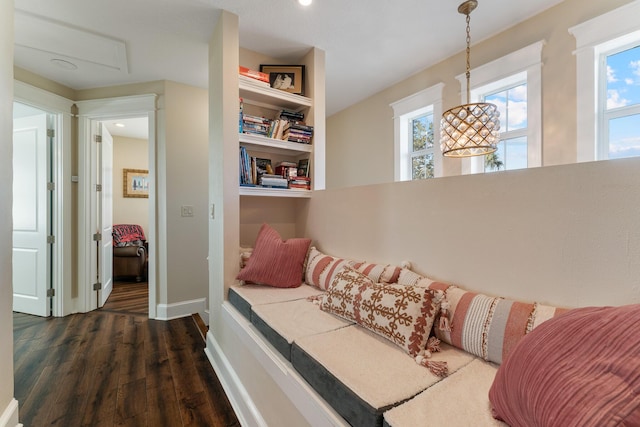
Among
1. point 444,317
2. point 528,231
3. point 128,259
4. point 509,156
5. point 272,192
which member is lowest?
point 128,259

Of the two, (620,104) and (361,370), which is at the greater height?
(620,104)

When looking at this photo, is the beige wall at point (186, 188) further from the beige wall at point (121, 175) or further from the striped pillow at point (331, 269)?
the beige wall at point (121, 175)

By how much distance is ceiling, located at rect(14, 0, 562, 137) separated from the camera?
1961 millimetres

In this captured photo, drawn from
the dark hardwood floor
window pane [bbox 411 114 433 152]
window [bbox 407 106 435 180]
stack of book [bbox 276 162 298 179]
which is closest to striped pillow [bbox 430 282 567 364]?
the dark hardwood floor

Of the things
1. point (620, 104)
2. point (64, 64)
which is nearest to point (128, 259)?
point (64, 64)

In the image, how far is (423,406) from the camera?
0.79m

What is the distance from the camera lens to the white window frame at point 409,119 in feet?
9.53

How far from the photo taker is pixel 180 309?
2996 millimetres

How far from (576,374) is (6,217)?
7.60ft

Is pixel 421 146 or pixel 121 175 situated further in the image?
pixel 121 175

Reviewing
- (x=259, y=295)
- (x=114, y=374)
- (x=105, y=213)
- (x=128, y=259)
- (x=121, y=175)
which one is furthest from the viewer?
(x=121, y=175)

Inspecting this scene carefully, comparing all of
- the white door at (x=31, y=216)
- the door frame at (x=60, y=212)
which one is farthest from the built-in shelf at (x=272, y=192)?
the white door at (x=31, y=216)

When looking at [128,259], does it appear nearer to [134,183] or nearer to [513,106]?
[134,183]

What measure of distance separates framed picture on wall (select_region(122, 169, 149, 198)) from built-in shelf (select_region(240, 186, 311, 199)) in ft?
15.2
